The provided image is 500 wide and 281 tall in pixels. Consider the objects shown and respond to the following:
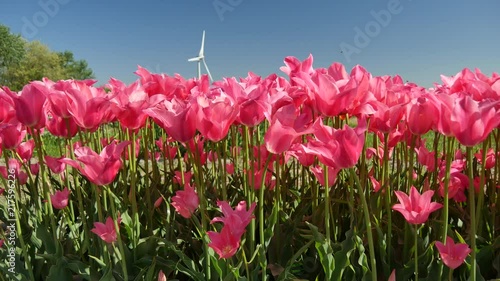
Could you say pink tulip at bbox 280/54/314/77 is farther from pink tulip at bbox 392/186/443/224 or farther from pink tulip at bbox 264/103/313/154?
pink tulip at bbox 392/186/443/224

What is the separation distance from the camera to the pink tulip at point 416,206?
6.05 feet

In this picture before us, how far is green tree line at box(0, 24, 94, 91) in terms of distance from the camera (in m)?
59.4

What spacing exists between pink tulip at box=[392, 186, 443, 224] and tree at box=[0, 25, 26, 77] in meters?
64.0

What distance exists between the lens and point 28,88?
2141 millimetres

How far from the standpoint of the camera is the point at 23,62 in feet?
211

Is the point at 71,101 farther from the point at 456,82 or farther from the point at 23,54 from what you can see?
the point at 23,54

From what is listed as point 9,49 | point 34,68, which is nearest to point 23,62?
point 34,68

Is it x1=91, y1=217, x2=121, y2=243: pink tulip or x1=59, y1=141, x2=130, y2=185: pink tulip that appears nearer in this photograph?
x1=59, y1=141, x2=130, y2=185: pink tulip

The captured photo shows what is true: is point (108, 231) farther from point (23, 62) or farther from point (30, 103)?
point (23, 62)

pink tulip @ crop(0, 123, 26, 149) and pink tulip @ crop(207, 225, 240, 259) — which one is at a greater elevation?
pink tulip @ crop(0, 123, 26, 149)

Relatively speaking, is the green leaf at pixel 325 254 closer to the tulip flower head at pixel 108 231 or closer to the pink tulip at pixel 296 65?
the tulip flower head at pixel 108 231

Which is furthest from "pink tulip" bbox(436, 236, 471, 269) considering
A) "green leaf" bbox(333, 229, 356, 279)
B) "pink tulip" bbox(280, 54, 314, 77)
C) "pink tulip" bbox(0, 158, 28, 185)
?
"pink tulip" bbox(0, 158, 28, 185)

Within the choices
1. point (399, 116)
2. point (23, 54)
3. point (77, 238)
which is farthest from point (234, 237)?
point (23, 54)

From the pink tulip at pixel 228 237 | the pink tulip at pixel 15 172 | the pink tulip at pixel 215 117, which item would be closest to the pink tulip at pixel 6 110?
the pink tulip at pixel 15 172
